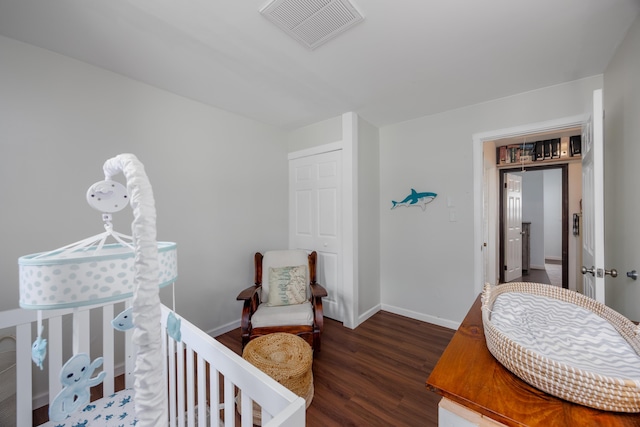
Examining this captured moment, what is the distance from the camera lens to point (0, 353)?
47.3 inches

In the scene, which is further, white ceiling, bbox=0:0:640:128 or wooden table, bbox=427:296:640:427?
white ceiling, bbox=0:0:640:128

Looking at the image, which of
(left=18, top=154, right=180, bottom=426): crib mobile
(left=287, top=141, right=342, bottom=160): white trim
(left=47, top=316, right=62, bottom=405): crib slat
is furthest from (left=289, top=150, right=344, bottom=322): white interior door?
(left=18, top=154, right=180, bottom=426): crib mobile

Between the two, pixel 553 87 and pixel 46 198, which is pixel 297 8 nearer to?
pixel 46 198

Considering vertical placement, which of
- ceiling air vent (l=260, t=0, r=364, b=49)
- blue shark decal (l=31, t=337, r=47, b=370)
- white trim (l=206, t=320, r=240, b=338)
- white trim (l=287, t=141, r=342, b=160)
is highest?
ceiling air vent (l=260, t=0, r=364, b=49)

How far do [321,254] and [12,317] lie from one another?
229cm

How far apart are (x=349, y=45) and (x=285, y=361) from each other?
207cm

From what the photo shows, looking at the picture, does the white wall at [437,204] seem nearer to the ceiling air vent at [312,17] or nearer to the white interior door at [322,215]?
the white interior door at [322,215]

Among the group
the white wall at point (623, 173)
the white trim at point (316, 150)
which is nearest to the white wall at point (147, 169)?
the white trim at point (316, 150)

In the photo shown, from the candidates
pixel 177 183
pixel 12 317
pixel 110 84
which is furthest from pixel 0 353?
pixel 110 84

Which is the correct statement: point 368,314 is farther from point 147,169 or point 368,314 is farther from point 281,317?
point 147,169

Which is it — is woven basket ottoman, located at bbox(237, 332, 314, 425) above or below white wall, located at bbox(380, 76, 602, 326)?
below

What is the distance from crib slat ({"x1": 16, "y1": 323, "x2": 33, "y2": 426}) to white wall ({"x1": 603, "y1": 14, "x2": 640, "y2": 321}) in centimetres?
299

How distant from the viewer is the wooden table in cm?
55

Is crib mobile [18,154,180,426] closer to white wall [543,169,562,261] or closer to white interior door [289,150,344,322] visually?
white interior door [289,150,344,322]
